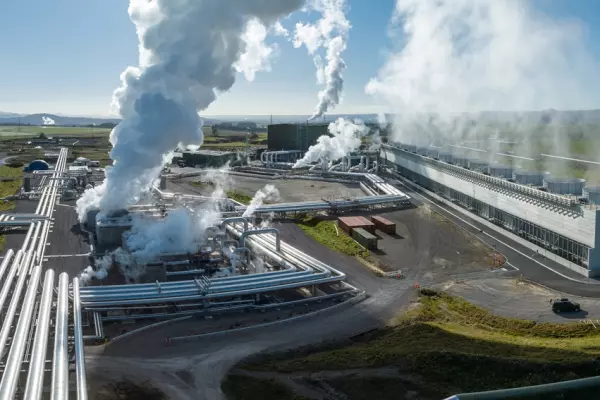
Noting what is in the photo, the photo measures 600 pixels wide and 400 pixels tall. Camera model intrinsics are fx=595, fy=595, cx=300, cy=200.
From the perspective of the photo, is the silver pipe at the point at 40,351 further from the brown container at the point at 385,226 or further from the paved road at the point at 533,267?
the brown container at the point at 385,226

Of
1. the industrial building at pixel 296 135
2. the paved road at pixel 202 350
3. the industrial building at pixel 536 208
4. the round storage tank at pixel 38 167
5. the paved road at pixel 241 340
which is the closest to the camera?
the paved road at pixel 202 350

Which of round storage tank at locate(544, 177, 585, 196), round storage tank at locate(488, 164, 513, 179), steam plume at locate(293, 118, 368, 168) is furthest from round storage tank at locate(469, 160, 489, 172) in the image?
steam plume at locate(293, 118, 368, 168)

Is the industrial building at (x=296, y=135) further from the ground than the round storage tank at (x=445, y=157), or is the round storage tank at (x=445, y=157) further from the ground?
the industrial building at (x=296, y=135)

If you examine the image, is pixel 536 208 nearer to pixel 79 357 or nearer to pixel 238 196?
pixel 238 196

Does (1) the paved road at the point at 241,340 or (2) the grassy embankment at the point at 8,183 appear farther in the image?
(2) the grassy embankment at the point at 8,183

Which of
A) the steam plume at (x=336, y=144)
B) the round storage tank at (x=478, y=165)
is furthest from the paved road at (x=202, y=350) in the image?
the steam plume at (x=336, y=144)

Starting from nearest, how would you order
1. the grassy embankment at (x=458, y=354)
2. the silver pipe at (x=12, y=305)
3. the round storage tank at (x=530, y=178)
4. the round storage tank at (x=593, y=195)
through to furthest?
1. the grassy embankment at (x=458, y=354)
2. the silver pipe at (x=12, y=305)
3. the round storage tank at (x=593, y=195)
4. the round storage tank at (x=530, y=178)

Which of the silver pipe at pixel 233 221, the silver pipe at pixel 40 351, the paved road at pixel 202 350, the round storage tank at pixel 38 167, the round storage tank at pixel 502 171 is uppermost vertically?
the round storage tank at pixel 502 171
